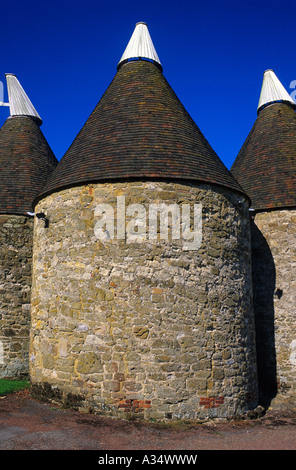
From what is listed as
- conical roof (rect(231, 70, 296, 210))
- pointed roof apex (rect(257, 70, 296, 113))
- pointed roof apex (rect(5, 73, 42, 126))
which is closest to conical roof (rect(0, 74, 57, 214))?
pointed roof apex (rect(5, 73, 42, 126))

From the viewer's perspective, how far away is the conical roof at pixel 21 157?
41.7ft

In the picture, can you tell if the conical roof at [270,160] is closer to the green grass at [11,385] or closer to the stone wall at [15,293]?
the stone wall at [15,293]

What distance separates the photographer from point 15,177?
1327 centimetres

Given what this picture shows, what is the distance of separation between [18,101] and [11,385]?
10.5 meters

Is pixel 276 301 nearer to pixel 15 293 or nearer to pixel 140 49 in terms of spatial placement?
pixel 15 293

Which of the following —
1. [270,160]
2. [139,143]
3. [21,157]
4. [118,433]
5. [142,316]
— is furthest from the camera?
[21,157]

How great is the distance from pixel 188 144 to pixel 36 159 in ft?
20.6

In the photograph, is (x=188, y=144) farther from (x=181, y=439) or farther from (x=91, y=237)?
(x=181, y=439)

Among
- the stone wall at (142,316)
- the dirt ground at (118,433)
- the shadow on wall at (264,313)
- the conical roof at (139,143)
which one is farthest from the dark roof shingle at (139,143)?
the dirt ground at (118,433)

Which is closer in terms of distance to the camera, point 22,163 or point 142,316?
point 142,316

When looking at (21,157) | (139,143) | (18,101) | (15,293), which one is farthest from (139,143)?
(18,101)

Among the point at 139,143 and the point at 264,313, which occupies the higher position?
the point at 139,143

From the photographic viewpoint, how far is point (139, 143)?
961cm
